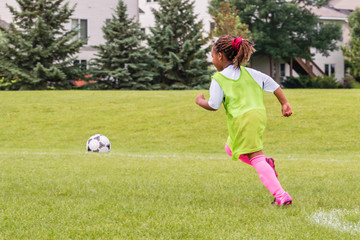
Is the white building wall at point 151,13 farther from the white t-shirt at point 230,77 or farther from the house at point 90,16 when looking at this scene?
the white t-shirt at point 230,77

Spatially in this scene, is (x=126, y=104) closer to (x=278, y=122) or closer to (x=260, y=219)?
(x=278, y=122)

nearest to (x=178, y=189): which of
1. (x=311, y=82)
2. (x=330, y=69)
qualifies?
(x=311, y=82)

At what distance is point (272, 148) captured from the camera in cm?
1492

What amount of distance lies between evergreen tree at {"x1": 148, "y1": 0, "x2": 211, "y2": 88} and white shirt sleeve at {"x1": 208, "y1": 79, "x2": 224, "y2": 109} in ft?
94.9

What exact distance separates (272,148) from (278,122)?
2.94 metres

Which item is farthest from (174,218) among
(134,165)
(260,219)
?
(134,165)

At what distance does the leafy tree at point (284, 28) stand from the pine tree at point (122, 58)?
15.7 meters

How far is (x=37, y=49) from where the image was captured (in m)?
30.6

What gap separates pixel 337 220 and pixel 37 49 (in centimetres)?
2828

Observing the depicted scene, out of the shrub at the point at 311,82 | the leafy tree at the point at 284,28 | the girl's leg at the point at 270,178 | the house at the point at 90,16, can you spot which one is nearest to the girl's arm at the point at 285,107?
the girl's leg at the point at 270,178

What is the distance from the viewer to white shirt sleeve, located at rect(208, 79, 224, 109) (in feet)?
16.6

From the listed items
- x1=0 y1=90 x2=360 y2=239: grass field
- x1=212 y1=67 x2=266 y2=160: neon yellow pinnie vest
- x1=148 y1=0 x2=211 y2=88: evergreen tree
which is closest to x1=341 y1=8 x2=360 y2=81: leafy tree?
x1=148 y1=0 x2=211 y2=88: evergreen tree

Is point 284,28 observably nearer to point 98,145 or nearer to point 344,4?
point 344,4

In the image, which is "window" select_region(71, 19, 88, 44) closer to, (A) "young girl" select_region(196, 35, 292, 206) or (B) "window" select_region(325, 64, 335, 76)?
(B) "window" select_region(325, 64, 335, 76)
